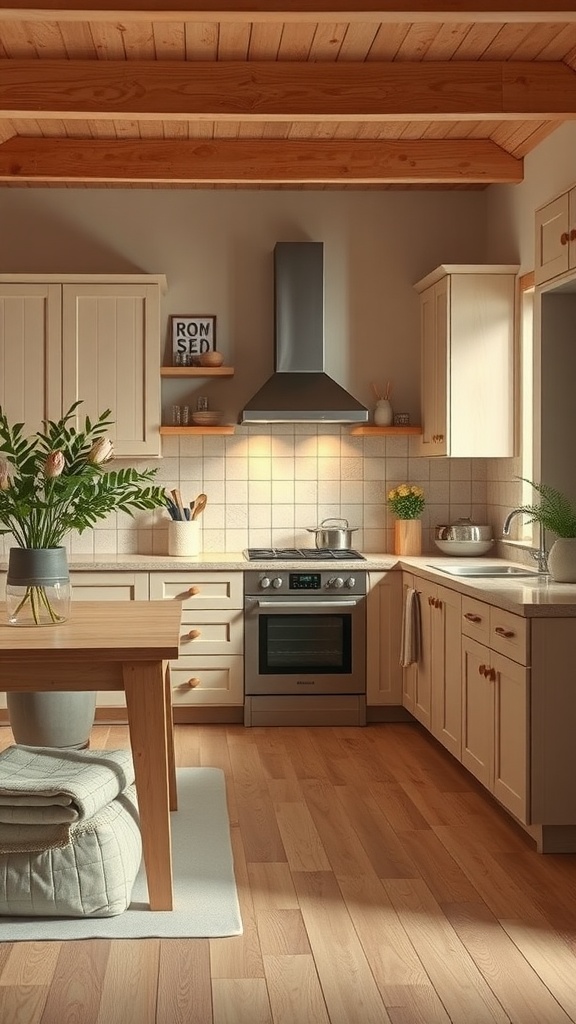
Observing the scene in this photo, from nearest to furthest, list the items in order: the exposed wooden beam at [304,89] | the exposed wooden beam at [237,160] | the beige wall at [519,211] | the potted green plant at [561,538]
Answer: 1. the potted green plant at [561,538]
2. the exposed wooden beam at [304,89]
3. the beige wall at [519,211]
4. the exposed wooden beam at [237,160]

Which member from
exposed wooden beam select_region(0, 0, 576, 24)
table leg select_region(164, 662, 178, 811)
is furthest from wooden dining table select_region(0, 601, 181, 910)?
exposed wooden beam select_region(0, 0, 576, 24)

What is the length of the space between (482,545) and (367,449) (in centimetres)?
86

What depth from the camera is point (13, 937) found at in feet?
9.90

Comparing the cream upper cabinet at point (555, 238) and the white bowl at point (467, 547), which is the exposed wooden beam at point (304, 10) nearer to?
the cream upper cabinet at point (555, 238)

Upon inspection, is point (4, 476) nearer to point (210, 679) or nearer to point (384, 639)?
point (210, 679)

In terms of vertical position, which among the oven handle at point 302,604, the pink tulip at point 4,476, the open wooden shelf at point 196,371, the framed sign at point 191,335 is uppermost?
the framed sign at point 191,335

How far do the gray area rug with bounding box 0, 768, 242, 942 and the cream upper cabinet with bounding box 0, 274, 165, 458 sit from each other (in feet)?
8.16

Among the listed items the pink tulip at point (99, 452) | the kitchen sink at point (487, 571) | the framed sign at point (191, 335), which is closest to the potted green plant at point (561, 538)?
the kitchen sink at point (487, 571)

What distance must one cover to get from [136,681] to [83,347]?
316cm

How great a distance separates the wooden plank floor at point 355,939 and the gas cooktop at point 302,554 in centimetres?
150

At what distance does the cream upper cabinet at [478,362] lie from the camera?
226 inches

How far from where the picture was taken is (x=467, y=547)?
238 inches

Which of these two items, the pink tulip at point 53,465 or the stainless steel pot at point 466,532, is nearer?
the pink tulip at point 53,465

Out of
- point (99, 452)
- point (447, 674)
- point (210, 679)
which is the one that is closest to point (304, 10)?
point (99, 452)
